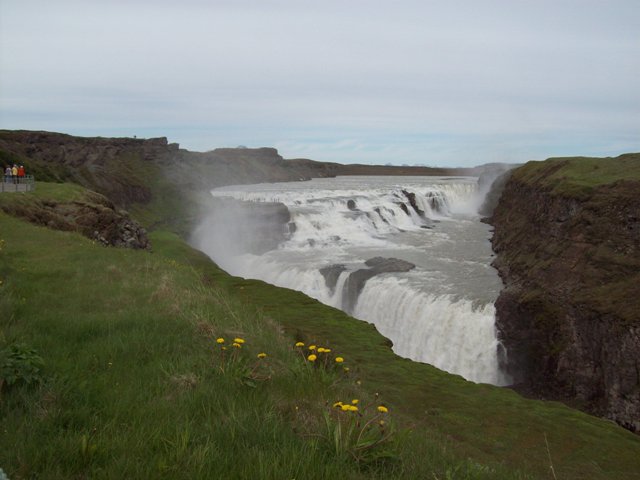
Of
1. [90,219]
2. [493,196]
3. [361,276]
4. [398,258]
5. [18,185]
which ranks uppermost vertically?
[493,196]

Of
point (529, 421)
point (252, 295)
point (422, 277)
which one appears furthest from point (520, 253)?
point (529, 421)

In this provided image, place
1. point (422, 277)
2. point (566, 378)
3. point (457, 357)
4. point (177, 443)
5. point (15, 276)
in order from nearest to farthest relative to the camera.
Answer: point (177, 443), point (15, 276), point (566, 378), point (457, 357), point (422, 277)

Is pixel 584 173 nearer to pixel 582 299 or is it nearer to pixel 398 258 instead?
pixel 398 258

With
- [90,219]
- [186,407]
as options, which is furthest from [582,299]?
[90,219]

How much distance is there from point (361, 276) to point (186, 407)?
26894 millimetres

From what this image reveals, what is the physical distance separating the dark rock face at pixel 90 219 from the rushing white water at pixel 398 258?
37.6 feet

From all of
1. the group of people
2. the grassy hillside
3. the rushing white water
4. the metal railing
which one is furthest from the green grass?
the group of people

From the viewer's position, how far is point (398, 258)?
3691 cm

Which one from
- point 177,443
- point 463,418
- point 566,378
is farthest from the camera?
point 566,378

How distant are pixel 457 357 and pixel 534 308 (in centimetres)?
453

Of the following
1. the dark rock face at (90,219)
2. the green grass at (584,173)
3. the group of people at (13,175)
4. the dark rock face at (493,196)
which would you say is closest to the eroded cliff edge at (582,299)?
the green grass at (584,173)

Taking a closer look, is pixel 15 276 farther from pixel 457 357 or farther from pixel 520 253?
pixel 520 253

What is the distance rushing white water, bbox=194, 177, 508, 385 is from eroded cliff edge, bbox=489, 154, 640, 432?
4.79 ft

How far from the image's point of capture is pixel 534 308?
24688mm
